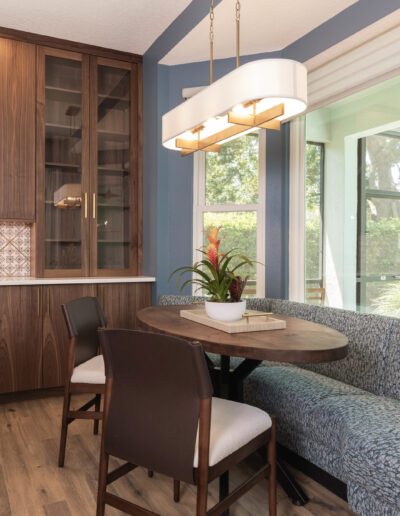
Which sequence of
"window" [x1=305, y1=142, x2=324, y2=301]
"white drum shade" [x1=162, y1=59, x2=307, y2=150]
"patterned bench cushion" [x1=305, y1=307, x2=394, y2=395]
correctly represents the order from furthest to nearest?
"window" [x1=305, y1=142, x2=324, y2=301]
"patterned bench cushion" [x1=305, y1=307, x2=394, y2=395]
"white drum shade" [x1=162, y1=59, x2=307, y2=150]

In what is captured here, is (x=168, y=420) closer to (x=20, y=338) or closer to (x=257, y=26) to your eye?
(x=20, y=338)

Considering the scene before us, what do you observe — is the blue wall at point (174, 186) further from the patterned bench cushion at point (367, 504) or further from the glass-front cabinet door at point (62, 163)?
the patterned bench cushion at point (367, 504)

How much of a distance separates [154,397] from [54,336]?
2.08 metres

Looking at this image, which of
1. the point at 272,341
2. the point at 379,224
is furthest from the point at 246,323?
the point at 379,224

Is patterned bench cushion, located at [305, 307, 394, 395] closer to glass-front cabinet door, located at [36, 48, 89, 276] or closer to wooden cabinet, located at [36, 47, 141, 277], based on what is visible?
wooden cabinet, located at [36, 47, 141, 277]

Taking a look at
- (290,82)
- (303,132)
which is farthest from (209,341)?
(303,132)

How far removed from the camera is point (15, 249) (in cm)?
374

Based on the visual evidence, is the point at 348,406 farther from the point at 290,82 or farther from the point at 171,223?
the point at 171,223

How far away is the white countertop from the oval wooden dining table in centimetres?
112

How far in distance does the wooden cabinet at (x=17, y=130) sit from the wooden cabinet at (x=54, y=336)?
0.65 metres

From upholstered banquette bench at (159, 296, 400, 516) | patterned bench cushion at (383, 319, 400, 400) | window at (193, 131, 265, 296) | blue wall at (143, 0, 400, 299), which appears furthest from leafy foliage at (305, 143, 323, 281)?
patterned bench cushion at (383, 319, 400, 400)

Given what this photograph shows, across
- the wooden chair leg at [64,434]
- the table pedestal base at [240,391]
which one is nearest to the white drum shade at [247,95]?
the table pedestal base at [240,391]

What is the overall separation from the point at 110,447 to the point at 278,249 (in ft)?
7.30

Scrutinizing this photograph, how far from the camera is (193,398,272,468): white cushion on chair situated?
1.47m
